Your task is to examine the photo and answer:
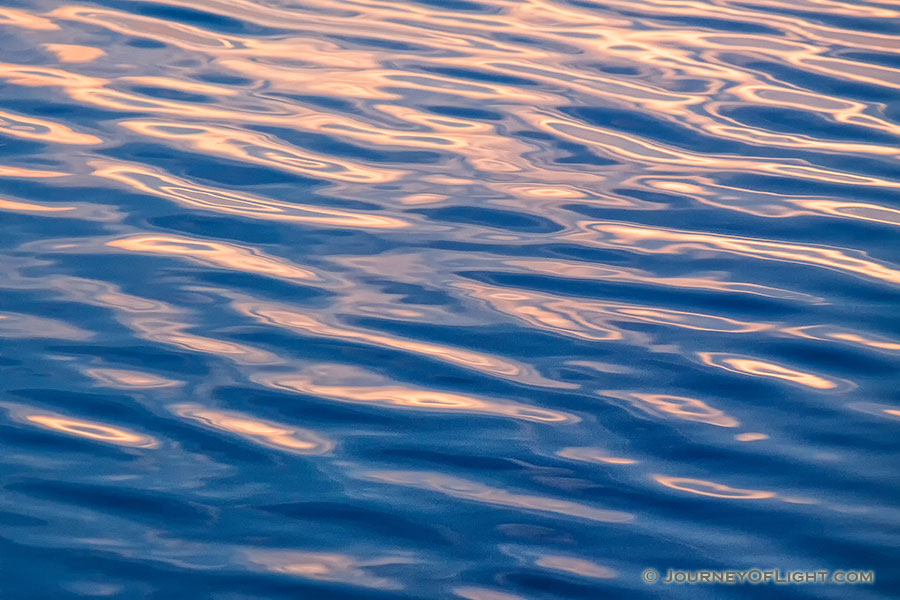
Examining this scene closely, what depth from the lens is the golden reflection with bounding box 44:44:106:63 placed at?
10.1 feet

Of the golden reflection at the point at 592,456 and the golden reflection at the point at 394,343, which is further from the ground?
the golden reflection at the point at 394,343

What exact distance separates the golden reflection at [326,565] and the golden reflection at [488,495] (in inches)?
6.4

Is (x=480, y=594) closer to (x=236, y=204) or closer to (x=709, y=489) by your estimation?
(x=709, y=489)

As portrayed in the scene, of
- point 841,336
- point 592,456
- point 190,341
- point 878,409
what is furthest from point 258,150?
point 878,409

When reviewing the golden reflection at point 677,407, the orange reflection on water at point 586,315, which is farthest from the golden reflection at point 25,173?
the golden reflection at point 677,407

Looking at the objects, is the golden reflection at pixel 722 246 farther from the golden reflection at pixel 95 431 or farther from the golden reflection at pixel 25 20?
the golden reflection at pixel 25 20

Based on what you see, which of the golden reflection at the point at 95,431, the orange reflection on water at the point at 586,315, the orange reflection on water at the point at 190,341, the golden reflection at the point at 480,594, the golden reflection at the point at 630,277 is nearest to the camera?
the golden reflection at the point at 480,594

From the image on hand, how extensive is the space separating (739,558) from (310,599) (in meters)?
0.67

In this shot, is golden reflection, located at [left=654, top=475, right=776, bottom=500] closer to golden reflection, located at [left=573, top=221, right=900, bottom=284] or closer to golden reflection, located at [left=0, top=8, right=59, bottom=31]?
golden reflection, located at [left=573, top=221, right=900, bottom=284]

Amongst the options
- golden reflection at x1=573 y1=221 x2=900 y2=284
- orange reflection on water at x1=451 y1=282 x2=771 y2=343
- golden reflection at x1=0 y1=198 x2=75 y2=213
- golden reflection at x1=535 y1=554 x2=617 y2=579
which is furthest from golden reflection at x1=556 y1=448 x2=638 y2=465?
golden reflection at x1=0 y1=198 x2=75 y2=213

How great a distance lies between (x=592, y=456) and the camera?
5.75 ft

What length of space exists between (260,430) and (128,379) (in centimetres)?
30

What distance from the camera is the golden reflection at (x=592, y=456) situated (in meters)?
1.74

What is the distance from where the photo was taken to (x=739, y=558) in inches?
61.9
